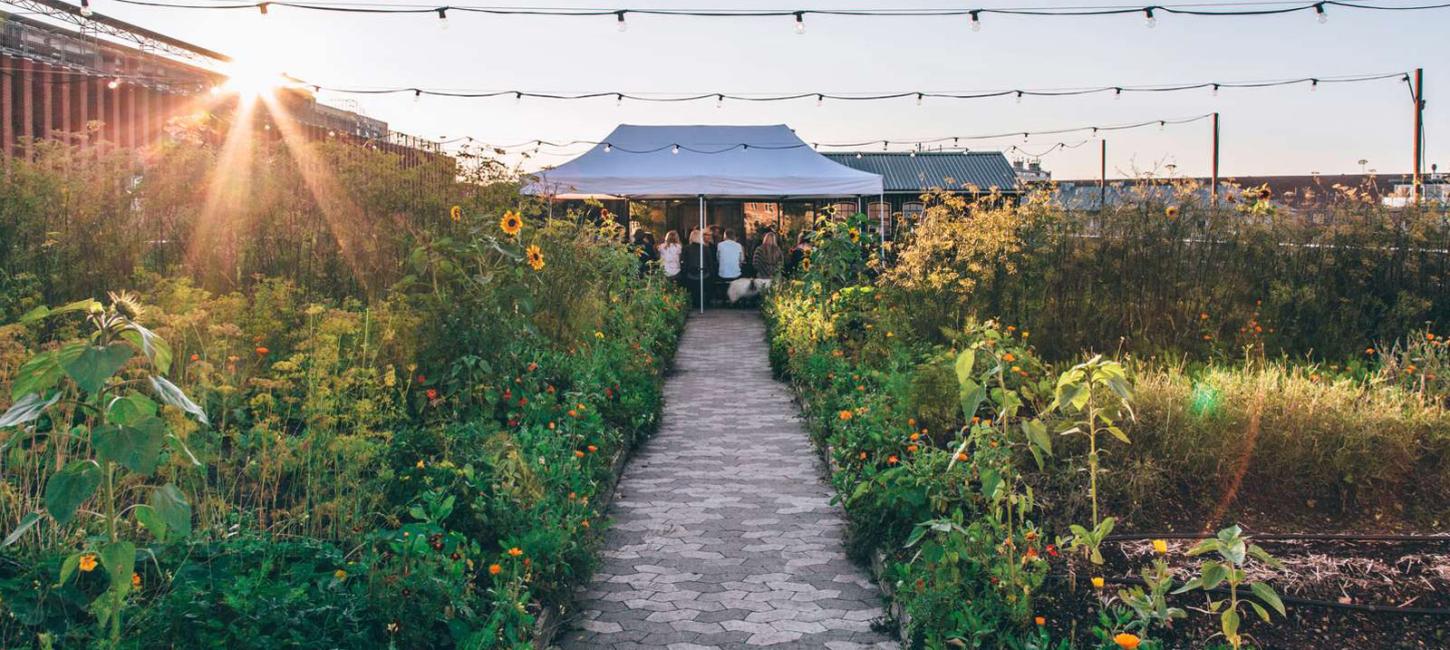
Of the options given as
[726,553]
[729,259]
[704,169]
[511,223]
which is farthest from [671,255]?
[726,553]

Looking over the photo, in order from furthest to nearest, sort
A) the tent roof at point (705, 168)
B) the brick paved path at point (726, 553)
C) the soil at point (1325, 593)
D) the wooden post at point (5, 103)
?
the tent roof at point (705, 168), the wooden post at point (5, 103), the brick paved path at point (726, 553), the soil at point (1325, 593)

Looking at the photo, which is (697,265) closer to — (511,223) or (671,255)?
(671,255)

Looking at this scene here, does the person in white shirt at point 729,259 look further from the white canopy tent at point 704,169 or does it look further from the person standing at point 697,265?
the white canopy tent at point 704,169

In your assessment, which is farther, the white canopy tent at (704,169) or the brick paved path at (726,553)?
the white canopy tent at (704,169)

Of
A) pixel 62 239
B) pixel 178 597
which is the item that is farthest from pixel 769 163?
pixel 178 597

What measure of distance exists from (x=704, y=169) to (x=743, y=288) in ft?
5.61

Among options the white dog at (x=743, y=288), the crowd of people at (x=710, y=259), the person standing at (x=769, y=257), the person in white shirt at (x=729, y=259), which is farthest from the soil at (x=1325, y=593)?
the person in white shirt at (x=729, y=259)

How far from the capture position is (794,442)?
6828 mm

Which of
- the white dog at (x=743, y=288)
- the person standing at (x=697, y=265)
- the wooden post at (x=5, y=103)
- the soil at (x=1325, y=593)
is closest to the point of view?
the soil at (x=1325, y=593)

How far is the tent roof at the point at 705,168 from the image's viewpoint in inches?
582

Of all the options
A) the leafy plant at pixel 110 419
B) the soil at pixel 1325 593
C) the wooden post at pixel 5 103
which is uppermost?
the wooden post at pixel 5 103

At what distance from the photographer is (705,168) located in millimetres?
15680

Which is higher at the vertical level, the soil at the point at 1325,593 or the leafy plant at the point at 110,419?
the leafy plant at the point at 110,419

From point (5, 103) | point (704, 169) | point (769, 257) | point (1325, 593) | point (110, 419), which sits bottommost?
point (1325, 593)
